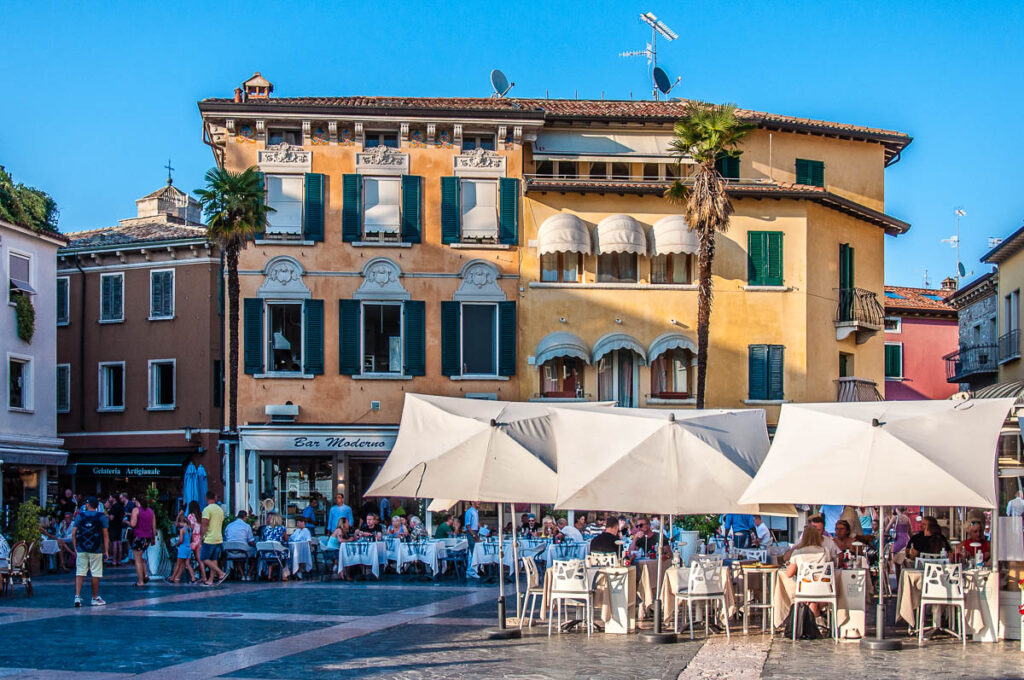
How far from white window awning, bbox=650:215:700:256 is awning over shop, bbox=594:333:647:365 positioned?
2.49 metres

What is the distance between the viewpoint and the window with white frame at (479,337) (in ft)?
111

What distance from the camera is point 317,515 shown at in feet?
110

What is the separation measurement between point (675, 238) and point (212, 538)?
15.2 m

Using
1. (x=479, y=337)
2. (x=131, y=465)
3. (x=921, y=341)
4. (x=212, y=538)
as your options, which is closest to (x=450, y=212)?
(x=479, y=337)

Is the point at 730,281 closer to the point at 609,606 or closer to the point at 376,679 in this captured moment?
the point at 609,606

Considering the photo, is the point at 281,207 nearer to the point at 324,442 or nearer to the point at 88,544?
the point at 324,442

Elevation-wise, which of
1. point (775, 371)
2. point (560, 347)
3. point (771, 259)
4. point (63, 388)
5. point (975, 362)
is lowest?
point (63, 388)

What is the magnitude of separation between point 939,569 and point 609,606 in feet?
13.6

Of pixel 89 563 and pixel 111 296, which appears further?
pixel 111 296

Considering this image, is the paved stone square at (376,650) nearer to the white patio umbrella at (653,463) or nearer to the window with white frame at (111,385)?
the white patio umbrella at (653,463)

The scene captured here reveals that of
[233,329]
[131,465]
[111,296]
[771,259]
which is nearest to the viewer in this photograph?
[233,329]

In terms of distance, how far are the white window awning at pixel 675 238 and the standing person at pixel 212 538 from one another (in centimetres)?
1466

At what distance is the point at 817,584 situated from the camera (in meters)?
15.4

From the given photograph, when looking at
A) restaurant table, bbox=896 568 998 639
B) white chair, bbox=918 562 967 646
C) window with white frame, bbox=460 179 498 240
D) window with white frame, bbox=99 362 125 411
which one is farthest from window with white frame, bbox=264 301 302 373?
white chair, bbox=918 562 967 646
